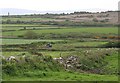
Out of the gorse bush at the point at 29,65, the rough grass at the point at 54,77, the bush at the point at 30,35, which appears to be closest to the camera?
the rough grass at the point at 54,77

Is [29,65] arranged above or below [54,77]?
above

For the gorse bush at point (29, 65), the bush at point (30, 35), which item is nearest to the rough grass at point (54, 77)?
the gorse bush at point (29, 65)

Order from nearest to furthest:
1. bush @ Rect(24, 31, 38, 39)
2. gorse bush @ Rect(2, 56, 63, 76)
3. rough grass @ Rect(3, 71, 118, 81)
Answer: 1. rough grass @ Rect(3, 71, 118, 81)
2. gorse bush @ Rect(2, 56, 63, 76)
3. bush @ Rect(24, 31, 38, 39)

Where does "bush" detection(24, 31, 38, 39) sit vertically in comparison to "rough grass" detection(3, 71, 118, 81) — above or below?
below

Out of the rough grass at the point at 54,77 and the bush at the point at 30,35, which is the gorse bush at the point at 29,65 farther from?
the bush at the point at 30,35

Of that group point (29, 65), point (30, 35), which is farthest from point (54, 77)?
point (30, 35)

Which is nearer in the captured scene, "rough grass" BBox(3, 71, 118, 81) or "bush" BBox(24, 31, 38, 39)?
"rough grass" BBox(3, 71, 118, 81)

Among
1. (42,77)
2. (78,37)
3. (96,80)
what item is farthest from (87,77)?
(78,37)

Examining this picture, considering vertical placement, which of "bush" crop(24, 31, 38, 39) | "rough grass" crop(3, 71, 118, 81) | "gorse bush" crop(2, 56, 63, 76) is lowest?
Answer: "bush" crop(24, 31, 38, 39)

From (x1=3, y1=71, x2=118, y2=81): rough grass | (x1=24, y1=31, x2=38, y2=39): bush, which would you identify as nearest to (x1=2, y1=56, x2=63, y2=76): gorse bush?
(x1=3, y1=71, x2=118, y2=81): rough grass

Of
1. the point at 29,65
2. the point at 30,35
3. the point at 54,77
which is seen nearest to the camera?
the point at 54,77

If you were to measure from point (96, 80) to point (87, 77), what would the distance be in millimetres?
1776

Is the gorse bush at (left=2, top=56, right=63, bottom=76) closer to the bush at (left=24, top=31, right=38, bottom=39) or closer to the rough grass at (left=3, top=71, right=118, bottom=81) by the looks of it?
the rough grass at (left=3, top=71, right=118, bottom=81)

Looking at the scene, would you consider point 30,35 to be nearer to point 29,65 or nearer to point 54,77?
point 29,65
